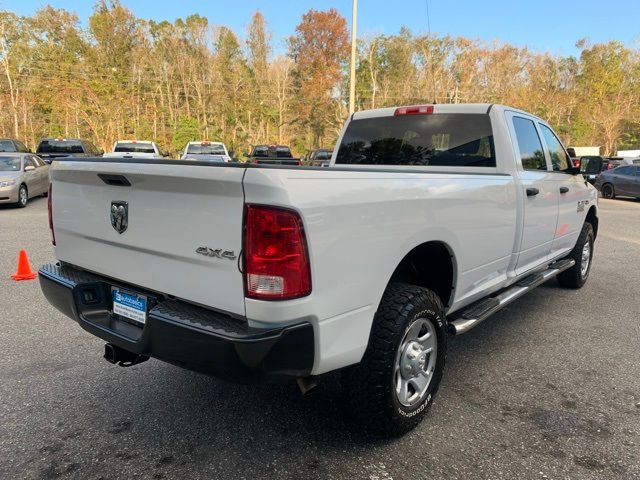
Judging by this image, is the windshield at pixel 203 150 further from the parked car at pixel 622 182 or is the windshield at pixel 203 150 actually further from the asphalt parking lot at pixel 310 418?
the parked car at pixel 622 182

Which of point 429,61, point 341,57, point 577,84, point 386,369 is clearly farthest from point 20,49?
point 577,84

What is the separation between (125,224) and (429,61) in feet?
163

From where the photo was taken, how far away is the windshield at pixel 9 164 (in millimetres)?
12953

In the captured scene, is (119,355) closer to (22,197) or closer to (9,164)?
(22,197)

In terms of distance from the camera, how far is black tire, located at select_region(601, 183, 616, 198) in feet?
65.6

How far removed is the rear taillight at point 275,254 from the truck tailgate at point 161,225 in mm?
61

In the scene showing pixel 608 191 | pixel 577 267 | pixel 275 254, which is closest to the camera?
pixel 275 254

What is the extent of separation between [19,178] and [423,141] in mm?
12421

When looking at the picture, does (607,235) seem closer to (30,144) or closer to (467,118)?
(467,118)

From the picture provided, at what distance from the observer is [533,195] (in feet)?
12.8

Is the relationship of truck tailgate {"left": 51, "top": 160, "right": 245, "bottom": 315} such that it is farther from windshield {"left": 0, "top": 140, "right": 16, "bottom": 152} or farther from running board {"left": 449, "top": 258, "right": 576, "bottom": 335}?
windshield {"left": 0, "top": 140, "right": 16, "bottom": 152}

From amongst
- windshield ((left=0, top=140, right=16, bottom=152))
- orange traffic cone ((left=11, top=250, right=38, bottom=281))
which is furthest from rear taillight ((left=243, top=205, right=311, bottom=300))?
windshield ((left=0, top=140, right=16, bottom=152))

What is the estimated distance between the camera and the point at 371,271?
2322mm

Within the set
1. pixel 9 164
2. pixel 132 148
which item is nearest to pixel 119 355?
pixel 9 164
